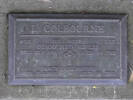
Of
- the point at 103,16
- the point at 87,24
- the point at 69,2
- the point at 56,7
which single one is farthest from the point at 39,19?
the point at 103,16

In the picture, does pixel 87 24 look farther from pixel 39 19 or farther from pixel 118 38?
pixel 39 19

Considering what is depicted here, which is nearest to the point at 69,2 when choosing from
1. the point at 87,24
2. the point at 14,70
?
the point at 87,24

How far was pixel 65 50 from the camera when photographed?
3.26 meters

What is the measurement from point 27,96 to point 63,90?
60cm

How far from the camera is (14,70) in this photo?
3.23 m

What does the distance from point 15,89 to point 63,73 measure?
32.9 inches

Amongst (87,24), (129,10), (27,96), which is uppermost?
(129,10)

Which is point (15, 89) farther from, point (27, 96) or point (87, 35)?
point (87, 35)

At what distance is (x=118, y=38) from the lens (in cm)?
322

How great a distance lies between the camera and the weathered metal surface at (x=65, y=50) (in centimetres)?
323

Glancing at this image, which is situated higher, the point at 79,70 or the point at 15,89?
the point at 79,70

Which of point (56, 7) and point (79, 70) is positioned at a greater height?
point (56, 7)

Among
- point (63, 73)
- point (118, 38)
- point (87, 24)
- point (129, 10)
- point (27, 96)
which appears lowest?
point (27, 96)

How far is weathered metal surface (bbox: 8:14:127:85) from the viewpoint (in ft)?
10.6
